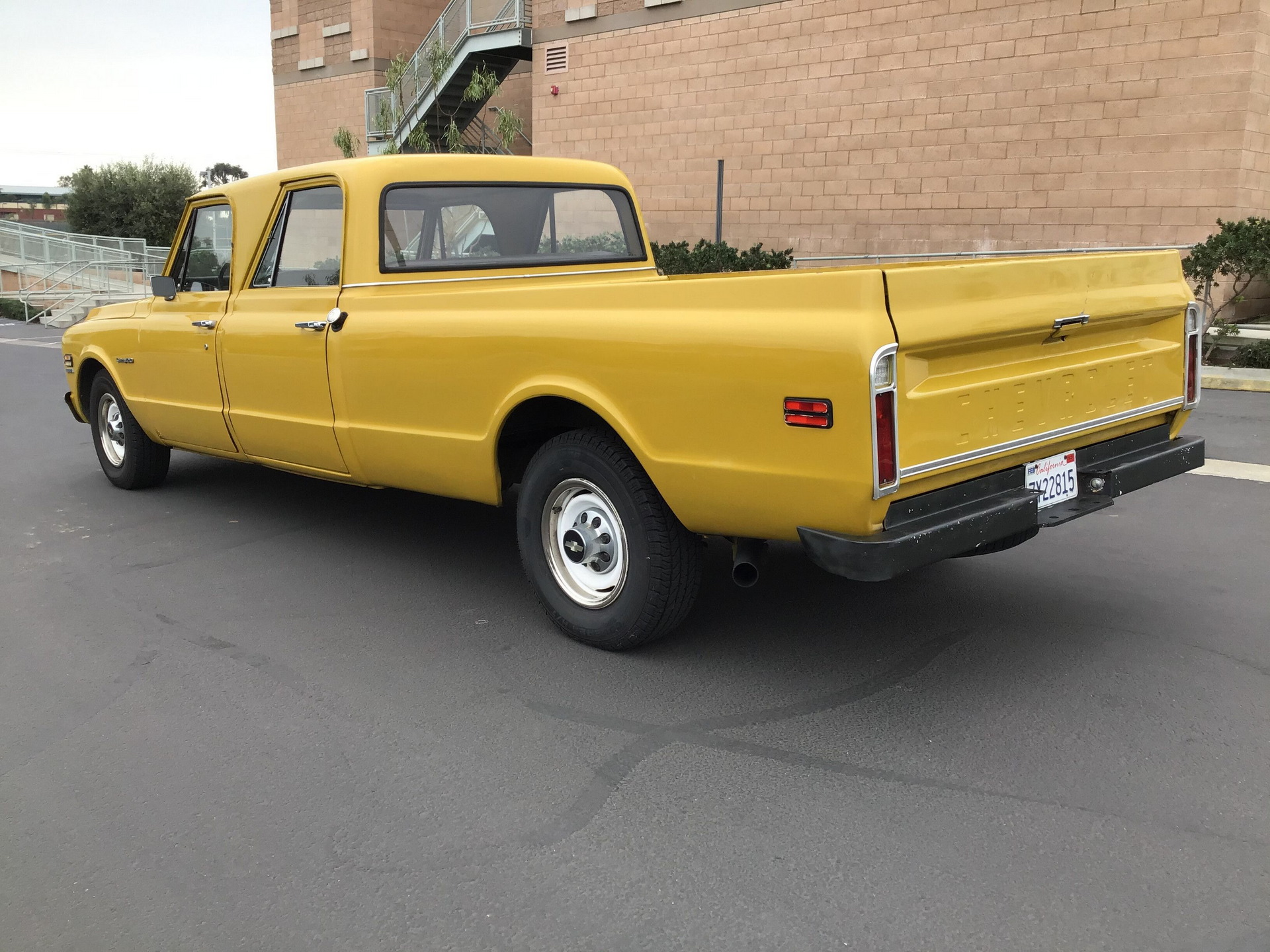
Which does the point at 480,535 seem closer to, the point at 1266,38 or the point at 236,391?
the point at 236,391

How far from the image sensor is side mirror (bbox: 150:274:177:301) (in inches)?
249

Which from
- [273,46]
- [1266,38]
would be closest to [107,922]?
[1266,38]

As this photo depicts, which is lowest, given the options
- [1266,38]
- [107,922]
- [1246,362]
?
[107,922]

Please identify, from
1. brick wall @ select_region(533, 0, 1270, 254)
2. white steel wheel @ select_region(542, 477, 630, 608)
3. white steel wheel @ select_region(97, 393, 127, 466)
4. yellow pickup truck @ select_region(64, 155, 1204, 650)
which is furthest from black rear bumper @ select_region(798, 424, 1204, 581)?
brick wall @ select_region(533, 0, 1270, 254)

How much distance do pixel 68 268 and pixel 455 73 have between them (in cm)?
1141

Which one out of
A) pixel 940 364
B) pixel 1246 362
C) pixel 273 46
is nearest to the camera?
pixel 940 364

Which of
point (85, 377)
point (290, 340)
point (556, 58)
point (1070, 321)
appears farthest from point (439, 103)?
point (1070, 321)

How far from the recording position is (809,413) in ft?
11.0

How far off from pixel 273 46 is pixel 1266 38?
2889 centimetres

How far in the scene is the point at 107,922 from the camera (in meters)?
2.63

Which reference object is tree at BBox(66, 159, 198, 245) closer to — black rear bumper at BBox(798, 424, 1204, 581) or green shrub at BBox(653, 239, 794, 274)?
green shrub at BBox(653, 239, 794, 274)

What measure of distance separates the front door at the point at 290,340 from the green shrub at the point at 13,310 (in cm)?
2341

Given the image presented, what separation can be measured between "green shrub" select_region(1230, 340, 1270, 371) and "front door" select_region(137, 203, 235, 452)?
35.5ft

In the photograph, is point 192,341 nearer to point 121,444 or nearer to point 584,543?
point 121,444
